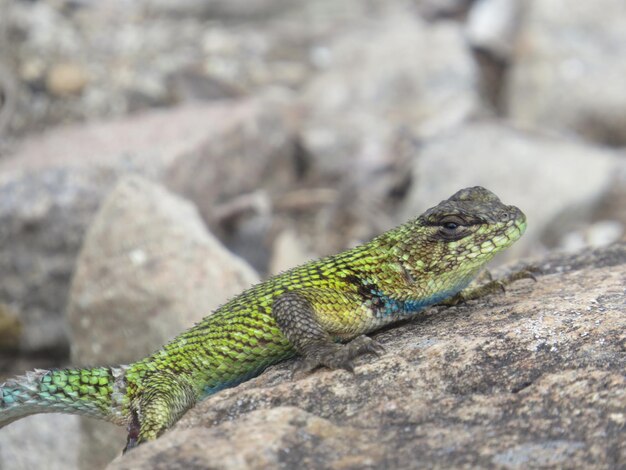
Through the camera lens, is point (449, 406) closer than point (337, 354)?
Yes

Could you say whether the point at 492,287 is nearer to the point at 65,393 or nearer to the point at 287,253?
the point at 65,393

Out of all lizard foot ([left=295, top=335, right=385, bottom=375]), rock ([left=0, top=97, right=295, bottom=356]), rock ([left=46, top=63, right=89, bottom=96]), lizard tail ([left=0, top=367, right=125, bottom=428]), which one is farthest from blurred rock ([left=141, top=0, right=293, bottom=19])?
lizard foot ([left=295, top=335, right=385, bottom=375])

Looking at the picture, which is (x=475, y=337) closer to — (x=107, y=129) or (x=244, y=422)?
(x=244, y=422)

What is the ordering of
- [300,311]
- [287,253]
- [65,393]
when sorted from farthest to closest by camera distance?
[287,253] < [65,393] < [300,311]

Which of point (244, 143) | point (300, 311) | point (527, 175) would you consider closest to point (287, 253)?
point (244, 143)

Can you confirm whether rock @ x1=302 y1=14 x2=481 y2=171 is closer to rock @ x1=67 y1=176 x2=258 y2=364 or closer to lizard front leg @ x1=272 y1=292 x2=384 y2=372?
rock @ x1=67 y1=176 x2=258 y2=364

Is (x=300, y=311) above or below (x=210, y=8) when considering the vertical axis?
below

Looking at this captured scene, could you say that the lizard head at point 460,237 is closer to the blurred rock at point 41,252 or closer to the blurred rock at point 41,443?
the blurred rock at point 41,443

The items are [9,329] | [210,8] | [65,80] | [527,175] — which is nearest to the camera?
[9,329]
